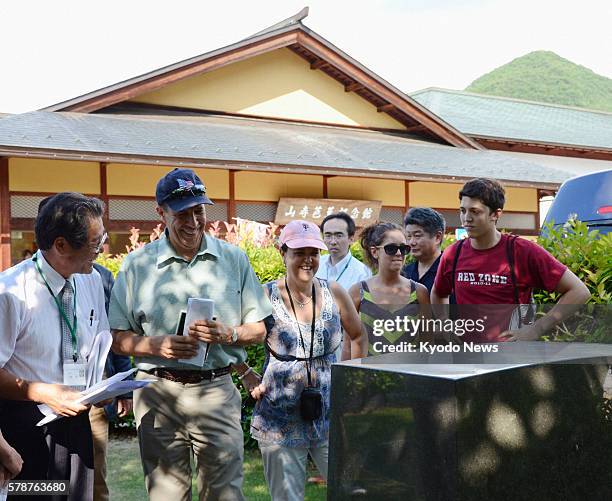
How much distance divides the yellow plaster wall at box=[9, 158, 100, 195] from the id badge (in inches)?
428

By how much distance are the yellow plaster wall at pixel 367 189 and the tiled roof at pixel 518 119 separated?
5984 millimetres

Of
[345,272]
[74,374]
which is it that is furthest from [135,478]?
[74,374]

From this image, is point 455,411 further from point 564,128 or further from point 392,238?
point 564,128

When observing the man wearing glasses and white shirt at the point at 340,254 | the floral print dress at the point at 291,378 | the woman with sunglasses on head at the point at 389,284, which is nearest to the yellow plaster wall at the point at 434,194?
the man wearing glasses and white shirt at the point at 340,254

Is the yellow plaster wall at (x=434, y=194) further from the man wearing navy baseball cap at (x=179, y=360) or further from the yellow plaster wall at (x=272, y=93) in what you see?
the man wearing navy baseball cap at (x=179, y=360)

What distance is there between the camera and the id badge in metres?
3.19

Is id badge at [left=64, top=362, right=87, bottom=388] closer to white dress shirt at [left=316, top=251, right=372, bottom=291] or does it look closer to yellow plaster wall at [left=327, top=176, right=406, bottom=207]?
white dress shirt at [left=316, top=251, right=372, bottom=291]

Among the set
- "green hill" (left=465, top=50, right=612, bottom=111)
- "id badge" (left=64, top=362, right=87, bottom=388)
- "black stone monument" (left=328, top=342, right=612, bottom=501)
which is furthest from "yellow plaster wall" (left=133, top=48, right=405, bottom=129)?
"green hill" (left=465, top=50, right=612, bottom=111)

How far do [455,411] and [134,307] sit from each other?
5.39ft

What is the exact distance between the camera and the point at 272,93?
18203 mm

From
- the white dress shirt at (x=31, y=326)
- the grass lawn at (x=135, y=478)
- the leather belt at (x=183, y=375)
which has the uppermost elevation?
the white dress shirt at (x=31, y=326)

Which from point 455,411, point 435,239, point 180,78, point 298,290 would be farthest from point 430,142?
point 455,411

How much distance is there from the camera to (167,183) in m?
3.80

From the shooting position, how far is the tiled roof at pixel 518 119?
2364cm
